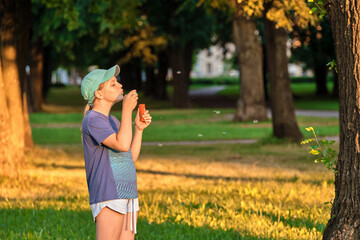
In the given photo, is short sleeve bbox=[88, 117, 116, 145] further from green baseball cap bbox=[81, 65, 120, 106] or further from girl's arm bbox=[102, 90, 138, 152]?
green baseball cap bbox=[81, 65, 120, 106]

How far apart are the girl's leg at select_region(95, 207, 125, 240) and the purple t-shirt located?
9 centimetres

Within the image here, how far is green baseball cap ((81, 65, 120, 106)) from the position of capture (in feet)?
14.1

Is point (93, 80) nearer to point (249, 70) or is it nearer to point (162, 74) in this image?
point (249, 70)

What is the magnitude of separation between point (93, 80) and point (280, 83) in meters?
13.9

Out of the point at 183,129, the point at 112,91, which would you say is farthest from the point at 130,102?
the point at 183,129

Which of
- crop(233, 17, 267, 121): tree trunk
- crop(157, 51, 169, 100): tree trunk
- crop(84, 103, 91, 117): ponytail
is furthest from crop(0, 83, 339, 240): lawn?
crop(157, 51, 169, 100): tree trunk

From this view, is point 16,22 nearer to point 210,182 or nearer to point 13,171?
point 13,171

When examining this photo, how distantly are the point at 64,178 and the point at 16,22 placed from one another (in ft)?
14.1

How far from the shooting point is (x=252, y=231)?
7172mm

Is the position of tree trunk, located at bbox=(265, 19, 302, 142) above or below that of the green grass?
above

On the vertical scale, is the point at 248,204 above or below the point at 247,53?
below

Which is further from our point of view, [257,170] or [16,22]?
[16,22]

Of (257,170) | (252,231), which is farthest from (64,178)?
(252,231)

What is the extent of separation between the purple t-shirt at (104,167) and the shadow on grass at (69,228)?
270 cm
